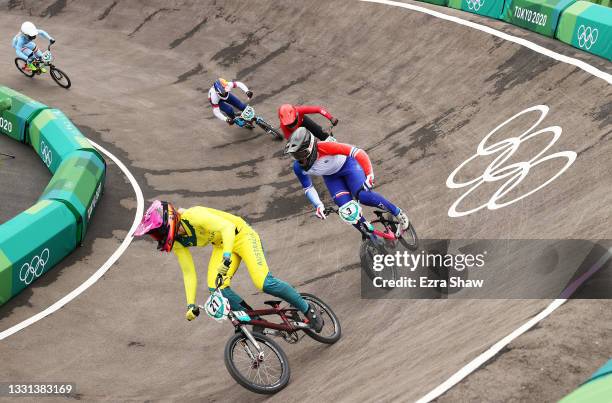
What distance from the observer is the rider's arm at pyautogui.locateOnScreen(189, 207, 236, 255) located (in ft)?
25.8

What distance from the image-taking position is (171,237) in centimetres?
777

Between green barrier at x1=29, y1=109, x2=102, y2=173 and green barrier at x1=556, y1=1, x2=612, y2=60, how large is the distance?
1202 centimetres

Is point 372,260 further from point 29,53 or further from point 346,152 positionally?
point 29,53

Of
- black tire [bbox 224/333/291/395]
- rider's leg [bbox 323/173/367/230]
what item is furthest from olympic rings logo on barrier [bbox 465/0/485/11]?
black tire [bbox 224/333/291/395]

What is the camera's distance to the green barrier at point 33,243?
1110 cm

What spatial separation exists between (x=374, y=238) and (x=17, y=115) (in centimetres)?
1238

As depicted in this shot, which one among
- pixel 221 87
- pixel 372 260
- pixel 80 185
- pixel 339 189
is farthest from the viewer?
pixel 221 87

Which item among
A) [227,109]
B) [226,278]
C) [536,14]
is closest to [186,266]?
[226,278]

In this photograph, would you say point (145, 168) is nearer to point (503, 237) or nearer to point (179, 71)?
point (179, 71)

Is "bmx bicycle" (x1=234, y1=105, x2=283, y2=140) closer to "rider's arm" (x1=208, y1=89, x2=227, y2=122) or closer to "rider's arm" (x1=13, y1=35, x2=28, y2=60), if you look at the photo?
"rider's arm" (x1=208, y1=89, x2=227, y2=122)

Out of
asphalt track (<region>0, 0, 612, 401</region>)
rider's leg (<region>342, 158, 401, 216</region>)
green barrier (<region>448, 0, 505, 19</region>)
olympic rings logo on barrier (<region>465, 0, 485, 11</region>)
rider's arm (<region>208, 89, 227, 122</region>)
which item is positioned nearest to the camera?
asphalt track (<region>0, 0, 612, 401</region>)

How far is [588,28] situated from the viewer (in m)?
16.2

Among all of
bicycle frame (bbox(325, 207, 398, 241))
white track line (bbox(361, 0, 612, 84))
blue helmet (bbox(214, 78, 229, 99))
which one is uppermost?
white track line (bbox(361, 0, 612, 84))

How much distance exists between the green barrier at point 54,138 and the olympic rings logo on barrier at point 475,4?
479 inches
